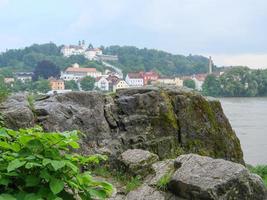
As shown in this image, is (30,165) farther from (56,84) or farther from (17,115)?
(56,84)

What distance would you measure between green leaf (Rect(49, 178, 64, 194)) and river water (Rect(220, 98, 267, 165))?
18.4 meters

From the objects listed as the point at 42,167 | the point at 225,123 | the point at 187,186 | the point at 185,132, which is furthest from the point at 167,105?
the point at 42,167

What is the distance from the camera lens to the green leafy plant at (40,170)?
290 centimetres

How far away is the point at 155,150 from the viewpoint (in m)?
9.32

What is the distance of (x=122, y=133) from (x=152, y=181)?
2.93 meters

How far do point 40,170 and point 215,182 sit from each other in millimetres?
3011

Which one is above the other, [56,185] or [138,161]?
[56,185]

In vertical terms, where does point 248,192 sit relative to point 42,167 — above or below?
below

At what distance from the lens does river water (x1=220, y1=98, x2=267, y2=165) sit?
2266cm

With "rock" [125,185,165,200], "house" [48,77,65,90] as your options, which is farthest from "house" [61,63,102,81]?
"rock" [125,185,165,200]

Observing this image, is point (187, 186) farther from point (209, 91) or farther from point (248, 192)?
point (209, 91)

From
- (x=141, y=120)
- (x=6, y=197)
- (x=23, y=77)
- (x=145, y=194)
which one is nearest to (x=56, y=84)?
(x=23, y=77)

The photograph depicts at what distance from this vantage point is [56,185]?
115 inches

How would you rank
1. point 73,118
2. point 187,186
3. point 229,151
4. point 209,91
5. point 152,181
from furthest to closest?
point 209,91, point 229,151, point 73,118, point 152,181, point 187,186
